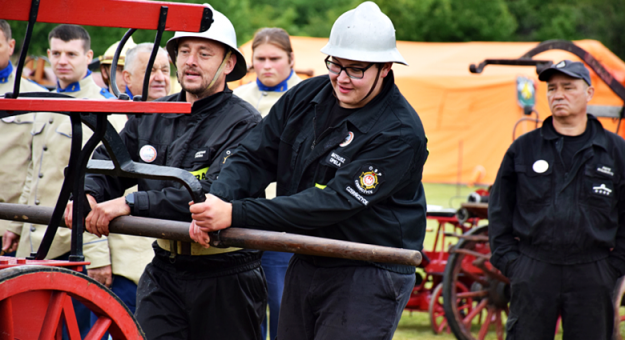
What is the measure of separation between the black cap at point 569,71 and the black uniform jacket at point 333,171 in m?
1.75

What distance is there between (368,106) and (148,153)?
1.15 m

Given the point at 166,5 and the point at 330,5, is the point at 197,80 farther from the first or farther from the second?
the point at 330,5

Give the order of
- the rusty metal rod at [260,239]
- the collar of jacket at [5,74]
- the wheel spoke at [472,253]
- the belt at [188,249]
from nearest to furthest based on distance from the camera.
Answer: the rusty metal rod at [260,239]
the belt at [188,249]
the collar of jacket at [5,74]
the wheel spoke at [472,253]

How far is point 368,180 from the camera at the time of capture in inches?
115

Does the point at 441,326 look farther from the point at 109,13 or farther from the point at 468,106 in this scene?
the point at 468,106

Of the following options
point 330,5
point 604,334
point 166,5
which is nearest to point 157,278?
point 166,5

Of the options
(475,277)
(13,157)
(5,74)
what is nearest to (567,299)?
(475,277)

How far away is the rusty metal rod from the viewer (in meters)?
2.62

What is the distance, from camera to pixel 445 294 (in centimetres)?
638

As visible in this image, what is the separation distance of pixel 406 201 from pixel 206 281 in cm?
105

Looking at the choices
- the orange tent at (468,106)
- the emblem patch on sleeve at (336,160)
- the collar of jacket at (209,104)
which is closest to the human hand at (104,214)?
the collar of jacket at (209,104)

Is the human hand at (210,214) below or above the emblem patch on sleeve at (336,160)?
below

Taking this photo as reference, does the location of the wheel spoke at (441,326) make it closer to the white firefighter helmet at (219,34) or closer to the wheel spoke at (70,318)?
the white firefighter helmet at (219,34)

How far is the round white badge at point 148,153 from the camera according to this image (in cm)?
355
